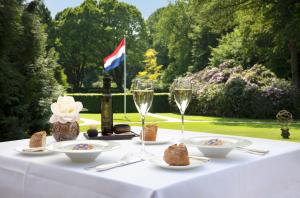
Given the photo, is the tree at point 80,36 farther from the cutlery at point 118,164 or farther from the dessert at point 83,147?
the cutlery at point 118,164

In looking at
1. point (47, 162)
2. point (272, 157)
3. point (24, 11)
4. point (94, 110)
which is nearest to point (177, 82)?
point (272, 157)

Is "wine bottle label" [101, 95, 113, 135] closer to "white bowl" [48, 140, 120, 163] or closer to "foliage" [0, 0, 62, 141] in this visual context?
"white bowl" [48, 140, 120, 163]

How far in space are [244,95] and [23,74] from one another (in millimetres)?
11416

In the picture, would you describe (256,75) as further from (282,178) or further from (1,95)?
(282,178)

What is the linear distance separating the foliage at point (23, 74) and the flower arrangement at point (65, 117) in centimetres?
470

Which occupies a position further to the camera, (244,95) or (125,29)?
(125,29)

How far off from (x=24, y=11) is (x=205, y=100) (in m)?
12.0

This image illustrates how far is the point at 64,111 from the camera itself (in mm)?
2322

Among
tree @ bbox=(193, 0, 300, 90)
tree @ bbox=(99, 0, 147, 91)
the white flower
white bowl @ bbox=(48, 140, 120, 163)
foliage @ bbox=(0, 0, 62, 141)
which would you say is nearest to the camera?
white bowl @ bbox=(48, 140, 120, 163)

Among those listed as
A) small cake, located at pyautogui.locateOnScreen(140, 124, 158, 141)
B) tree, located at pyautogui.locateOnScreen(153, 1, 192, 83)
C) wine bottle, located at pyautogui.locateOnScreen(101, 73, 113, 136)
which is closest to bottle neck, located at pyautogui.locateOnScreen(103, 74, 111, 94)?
wine bottle, located at pyautogui.locateOnScreen(101, 73, 113, 136)

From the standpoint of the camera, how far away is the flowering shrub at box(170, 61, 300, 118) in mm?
16219

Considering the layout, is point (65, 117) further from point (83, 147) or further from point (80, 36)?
point (80, 36)

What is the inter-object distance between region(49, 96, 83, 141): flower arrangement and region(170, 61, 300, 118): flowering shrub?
14.8 m

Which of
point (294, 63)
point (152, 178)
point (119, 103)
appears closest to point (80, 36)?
point (119, 103)
